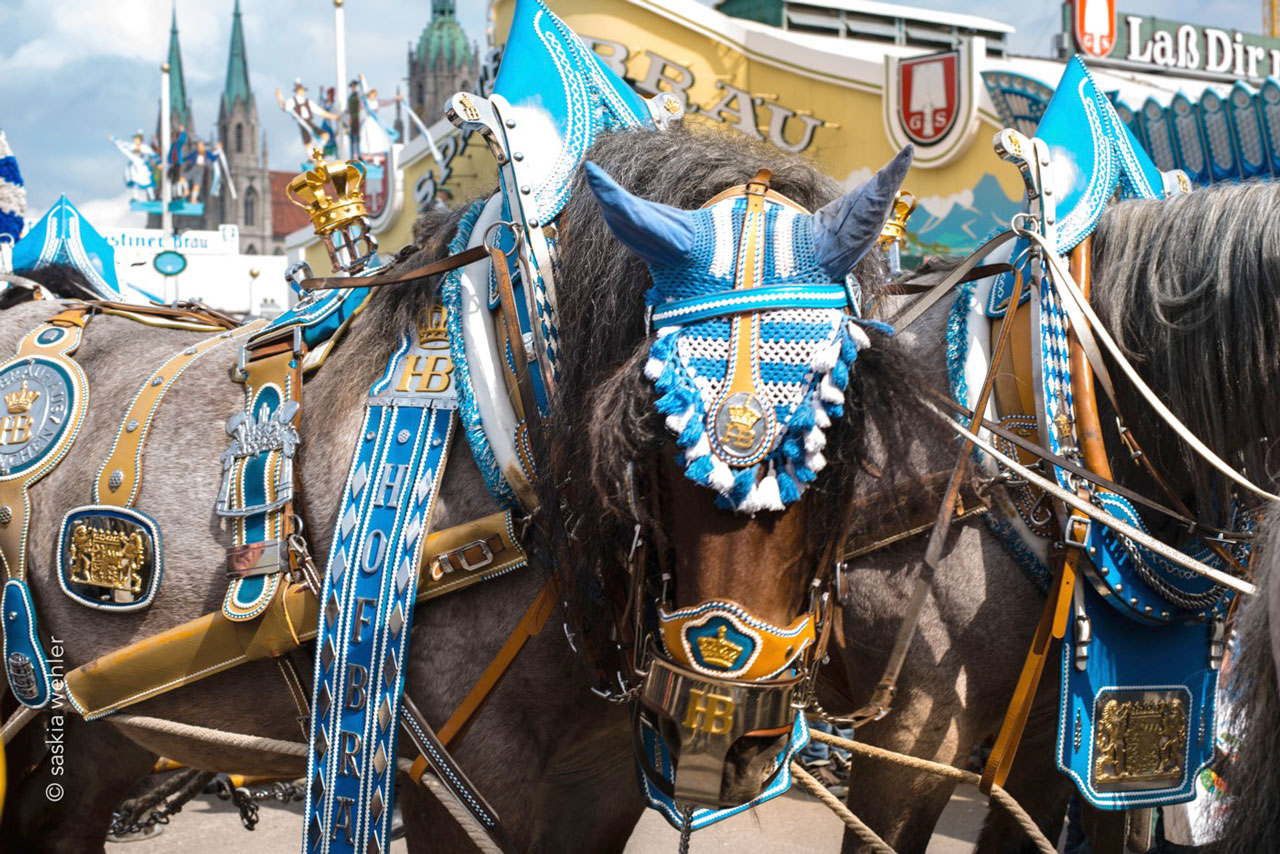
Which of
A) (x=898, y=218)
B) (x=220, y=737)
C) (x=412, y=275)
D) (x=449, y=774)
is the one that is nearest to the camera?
(x=449, y=774)

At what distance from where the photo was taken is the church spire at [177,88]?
224 ft

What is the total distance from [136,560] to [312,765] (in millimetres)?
572

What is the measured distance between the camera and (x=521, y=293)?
2.16 meters

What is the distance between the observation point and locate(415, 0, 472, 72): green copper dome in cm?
7369

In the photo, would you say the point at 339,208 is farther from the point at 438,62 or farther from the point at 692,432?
the point at 438,62

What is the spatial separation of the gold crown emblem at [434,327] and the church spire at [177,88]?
70356mm

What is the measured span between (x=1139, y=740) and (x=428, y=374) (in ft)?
5.16

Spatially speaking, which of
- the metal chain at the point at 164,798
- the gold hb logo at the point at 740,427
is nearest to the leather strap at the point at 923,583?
the gold hb logo at the point at 740,427

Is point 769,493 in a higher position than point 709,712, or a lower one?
higher

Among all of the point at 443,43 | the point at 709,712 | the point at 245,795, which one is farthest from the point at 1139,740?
the point at 443,43

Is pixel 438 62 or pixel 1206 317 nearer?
pixel 1206 317

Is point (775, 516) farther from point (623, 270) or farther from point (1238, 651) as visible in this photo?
point (1238, 651)

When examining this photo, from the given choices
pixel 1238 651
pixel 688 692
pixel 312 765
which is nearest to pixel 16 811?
pixel 312 765

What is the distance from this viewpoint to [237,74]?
256 feet
